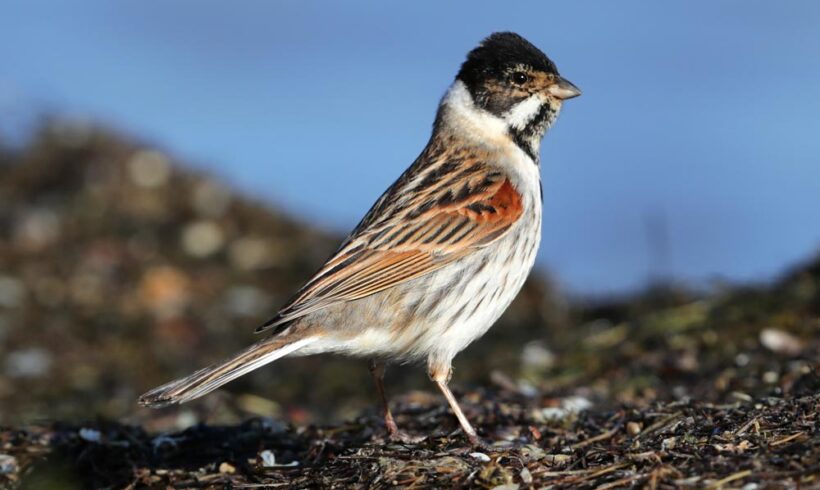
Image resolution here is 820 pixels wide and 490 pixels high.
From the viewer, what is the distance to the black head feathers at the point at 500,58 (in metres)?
6.85

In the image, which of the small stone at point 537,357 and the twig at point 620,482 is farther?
the small stone at point 537,357

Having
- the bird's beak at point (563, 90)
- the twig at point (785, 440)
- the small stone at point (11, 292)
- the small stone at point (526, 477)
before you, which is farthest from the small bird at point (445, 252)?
the small stone at point (11, 292)

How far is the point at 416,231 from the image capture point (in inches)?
251

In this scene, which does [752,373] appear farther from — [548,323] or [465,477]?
[548,323]

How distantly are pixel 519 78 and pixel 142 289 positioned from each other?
630 cm

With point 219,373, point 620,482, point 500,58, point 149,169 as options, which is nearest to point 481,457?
point 620,482

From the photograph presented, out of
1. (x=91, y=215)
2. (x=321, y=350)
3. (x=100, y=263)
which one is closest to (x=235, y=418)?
(x=321, y=350)

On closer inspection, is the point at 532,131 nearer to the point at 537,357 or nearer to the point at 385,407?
the point at 385,407

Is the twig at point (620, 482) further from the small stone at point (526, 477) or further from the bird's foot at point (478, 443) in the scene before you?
the bird's foot at point (478, 443)

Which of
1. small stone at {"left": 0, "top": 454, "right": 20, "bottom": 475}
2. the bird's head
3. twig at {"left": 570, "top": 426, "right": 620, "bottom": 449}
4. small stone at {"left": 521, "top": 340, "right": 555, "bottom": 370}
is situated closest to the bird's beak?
the bird's head

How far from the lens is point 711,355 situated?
8.03 m

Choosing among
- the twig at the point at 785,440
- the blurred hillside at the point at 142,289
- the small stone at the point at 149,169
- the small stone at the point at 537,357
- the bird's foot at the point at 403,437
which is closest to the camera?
the twig at the point at 785,440

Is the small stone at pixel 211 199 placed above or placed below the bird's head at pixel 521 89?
below

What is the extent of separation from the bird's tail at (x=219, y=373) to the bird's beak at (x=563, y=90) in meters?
2.02
